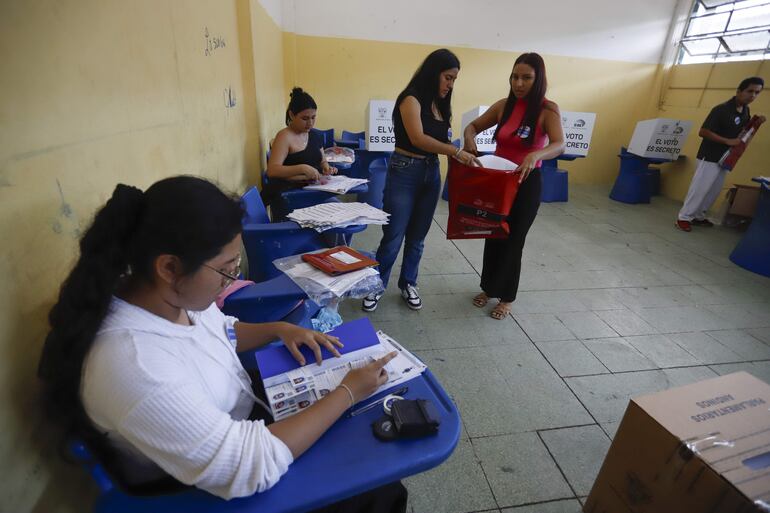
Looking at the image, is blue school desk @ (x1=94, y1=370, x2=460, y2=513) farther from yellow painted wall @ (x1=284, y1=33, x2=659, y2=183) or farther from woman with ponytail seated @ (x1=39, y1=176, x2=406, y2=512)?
yellow painted wall @ (x1=284, y1=33, x2=659, y2=183)

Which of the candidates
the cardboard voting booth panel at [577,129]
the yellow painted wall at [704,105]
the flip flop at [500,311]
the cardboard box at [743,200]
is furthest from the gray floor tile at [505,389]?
the yellow painted wall at [704,105]

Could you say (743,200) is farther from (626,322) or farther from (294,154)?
(294,154)

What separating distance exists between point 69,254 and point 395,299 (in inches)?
71.5

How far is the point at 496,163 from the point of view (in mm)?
1882

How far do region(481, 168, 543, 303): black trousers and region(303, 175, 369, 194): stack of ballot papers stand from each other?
86cm

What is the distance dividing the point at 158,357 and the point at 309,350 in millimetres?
391

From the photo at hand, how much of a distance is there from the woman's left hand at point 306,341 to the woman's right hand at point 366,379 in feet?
0.35

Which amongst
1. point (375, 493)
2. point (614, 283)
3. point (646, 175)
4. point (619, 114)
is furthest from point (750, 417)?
point (619, 114)

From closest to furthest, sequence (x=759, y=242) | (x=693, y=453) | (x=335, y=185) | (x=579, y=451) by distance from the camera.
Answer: (x=693, y=453) → (x=579, y=451) → (x=335, y=185) → (x=759, y=242)

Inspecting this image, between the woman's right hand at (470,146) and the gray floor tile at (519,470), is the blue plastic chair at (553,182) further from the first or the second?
the gray floor tile at (519,470)

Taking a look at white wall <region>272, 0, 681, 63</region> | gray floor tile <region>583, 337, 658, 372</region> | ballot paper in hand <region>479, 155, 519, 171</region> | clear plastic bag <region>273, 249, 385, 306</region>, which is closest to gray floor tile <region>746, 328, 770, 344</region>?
gray floor tile <region>583, 337, 658, 372</region>

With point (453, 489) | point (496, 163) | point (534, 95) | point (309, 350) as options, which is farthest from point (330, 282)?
point (534, 95)

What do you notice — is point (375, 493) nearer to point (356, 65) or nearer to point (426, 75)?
point (426, 75)

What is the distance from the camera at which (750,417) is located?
100 cm
